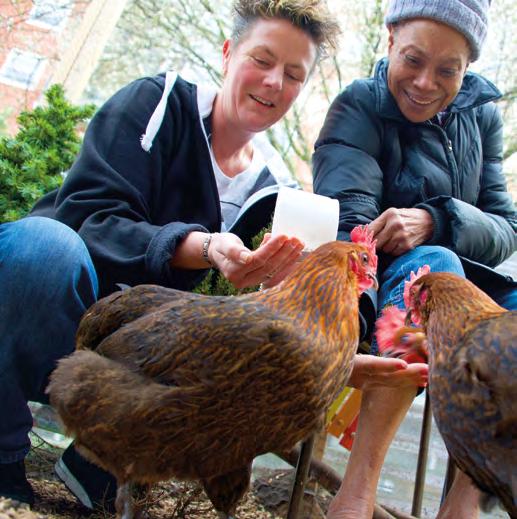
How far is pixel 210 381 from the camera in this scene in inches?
50.9

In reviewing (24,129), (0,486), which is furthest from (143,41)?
(0,486)

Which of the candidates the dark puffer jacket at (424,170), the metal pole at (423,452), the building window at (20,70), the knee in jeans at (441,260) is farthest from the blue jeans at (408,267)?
the building window at (20,70)

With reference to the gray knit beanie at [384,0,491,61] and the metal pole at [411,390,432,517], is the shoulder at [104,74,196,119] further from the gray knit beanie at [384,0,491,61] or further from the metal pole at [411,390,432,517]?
the metal pole at [411,390,432,517]

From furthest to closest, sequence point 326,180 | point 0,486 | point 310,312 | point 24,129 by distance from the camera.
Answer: point 24,129
point 326,180
point 0,486
point 310,312

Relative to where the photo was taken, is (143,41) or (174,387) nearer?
(174,387)

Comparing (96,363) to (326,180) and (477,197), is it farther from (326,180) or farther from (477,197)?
(477,197)

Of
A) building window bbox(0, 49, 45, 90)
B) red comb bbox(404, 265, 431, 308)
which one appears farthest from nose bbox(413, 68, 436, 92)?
building window bbox(0, 49, 45, 90)

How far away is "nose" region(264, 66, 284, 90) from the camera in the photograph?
208 cm

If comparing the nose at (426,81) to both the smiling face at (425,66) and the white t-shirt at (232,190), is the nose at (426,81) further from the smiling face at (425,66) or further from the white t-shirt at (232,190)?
the white t-shirt at (232,190)

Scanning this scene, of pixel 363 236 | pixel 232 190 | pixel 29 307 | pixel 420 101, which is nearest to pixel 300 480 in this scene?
pixel 363 236

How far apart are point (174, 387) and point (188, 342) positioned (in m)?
0.11

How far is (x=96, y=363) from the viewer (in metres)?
1.46

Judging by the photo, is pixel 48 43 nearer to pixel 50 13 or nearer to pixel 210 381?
pixel 50 13

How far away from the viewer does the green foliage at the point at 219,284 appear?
2.12 meters
